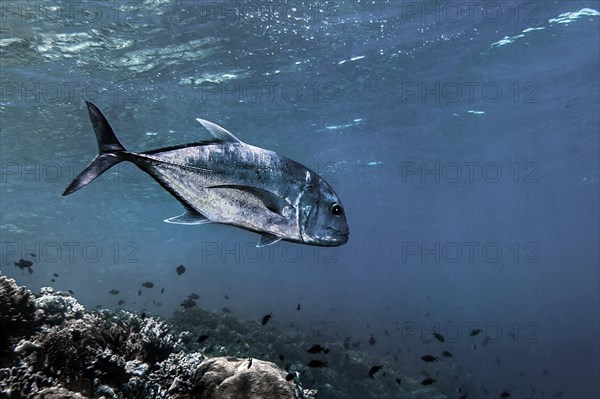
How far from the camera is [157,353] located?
523 centimetres

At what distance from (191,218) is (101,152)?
25.1 inches

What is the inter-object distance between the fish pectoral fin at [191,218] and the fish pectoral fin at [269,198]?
24 cm

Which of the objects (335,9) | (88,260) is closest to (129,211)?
(335,9)

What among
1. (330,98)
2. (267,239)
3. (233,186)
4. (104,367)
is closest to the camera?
(233,186)

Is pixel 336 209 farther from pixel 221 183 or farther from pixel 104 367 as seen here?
pixel 104 367

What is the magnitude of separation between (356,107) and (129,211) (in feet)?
101

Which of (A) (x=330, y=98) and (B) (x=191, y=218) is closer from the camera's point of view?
(B) (x=191, y=218)

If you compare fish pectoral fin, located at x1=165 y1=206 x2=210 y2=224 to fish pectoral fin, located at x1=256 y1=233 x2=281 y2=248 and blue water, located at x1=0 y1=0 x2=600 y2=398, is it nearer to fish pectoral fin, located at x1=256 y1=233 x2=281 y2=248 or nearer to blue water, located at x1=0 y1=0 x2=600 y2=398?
fish pectoral fin, located at x1=256 y1=233 x2=281 y2=248

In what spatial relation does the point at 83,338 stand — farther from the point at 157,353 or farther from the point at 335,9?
the point at 335,9

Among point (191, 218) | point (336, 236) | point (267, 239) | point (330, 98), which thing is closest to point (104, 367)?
point (191, 218)

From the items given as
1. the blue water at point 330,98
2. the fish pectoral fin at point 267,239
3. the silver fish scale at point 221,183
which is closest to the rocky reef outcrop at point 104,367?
the fish pectoral fin at point 267,239

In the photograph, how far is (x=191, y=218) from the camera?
2.21m

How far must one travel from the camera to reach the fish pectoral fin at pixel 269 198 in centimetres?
203

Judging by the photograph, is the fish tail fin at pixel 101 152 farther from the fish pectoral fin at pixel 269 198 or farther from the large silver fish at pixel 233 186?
the fish pectoral fin at pixel 269 198
